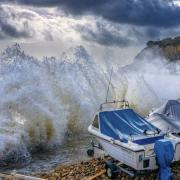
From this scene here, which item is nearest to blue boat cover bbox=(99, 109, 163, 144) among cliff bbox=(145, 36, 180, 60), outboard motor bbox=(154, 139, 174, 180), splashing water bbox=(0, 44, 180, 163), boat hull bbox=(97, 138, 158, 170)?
boat hull bbox=(97, 138, 158, 170)

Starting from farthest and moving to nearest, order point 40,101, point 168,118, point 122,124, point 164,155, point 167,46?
point 167,46
point 40,101
point 168,118
point 122,124
point 164,155

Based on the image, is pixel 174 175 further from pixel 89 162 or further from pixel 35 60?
pixel 35 60

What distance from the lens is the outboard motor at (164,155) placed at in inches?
451

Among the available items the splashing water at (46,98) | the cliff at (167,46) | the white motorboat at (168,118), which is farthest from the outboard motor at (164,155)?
the cliff at (167,46)

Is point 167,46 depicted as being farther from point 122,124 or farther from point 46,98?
point 122,124

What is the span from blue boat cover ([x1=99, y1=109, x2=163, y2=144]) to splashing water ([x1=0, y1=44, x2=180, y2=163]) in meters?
3.62

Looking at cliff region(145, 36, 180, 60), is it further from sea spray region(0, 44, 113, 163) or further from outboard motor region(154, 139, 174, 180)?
outboard motor region(154, 139, 174, 180)

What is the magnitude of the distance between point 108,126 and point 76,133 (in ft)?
21.5

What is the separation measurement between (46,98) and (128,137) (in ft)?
28.6

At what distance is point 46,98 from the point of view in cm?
2078

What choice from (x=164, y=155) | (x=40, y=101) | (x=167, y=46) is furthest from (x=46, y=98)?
(x=167, y=46)

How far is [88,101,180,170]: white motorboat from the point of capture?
11852 mm

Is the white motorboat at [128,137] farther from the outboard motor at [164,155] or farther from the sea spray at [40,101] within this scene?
the sea spray at [40,101]

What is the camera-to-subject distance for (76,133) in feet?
66.9
